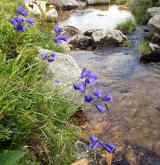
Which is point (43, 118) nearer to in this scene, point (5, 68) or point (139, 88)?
point (5, 68)

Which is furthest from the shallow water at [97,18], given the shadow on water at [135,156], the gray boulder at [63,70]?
the shadow on water at [135,156]

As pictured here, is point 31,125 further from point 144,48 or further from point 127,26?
point 127,26

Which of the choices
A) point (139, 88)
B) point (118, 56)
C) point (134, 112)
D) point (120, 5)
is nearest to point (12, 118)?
point (134, 112)

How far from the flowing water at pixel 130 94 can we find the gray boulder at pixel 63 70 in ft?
1.99

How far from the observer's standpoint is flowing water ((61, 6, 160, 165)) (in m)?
4.48

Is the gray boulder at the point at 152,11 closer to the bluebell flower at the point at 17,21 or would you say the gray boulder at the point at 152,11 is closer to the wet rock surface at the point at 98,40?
the wet rock surface at the point at 98,40

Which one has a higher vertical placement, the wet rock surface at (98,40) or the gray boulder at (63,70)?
the gray boulder at (63,70)

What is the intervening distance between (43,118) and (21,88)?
0.36 meters

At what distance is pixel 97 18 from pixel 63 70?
8.37m

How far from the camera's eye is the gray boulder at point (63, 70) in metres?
4.64

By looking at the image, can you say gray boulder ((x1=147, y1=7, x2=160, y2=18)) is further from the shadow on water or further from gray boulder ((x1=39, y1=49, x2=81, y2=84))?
the shadow on water

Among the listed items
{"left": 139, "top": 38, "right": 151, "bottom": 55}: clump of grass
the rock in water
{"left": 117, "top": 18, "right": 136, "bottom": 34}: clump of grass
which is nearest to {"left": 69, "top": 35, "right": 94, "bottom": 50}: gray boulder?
{"left": 139, "top": 38, "right": 151, "bottom": 55}: clump of grass

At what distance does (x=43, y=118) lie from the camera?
2.97m

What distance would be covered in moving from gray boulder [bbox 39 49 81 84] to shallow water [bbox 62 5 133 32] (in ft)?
19.3
